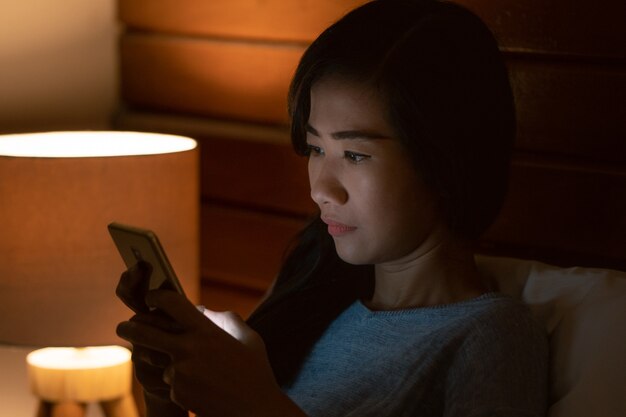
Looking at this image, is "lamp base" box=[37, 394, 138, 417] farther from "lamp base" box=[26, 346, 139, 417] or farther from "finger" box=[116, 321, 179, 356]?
"finger" box=[116, 321, 179, 356]

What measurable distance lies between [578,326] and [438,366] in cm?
19

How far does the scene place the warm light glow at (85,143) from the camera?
174 cm

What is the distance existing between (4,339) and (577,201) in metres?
0.91

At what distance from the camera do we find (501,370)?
3.57 ft

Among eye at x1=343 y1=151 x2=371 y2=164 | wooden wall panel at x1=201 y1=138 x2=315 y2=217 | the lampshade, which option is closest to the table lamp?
the lampshade

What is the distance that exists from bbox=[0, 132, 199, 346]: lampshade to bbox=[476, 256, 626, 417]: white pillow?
0.54 m

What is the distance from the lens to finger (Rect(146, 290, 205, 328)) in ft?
3.32

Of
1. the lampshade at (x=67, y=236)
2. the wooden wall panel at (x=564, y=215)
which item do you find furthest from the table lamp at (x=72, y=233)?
the wooden wall panel at (x=564, y=215)

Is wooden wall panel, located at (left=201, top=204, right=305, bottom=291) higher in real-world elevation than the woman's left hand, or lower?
lower

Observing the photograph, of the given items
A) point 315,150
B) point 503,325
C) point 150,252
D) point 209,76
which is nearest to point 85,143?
point 209,76

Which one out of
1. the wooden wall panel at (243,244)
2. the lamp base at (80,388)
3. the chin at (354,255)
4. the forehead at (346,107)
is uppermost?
the forehead at (346,107)

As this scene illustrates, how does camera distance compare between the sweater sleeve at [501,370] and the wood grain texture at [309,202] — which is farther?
the wood grain texture at [309,202]

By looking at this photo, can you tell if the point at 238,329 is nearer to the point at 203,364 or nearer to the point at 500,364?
the point at 203,364

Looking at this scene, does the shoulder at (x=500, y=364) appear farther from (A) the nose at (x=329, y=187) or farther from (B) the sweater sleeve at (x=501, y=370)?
(A) the nose at (x=329, y=187)
